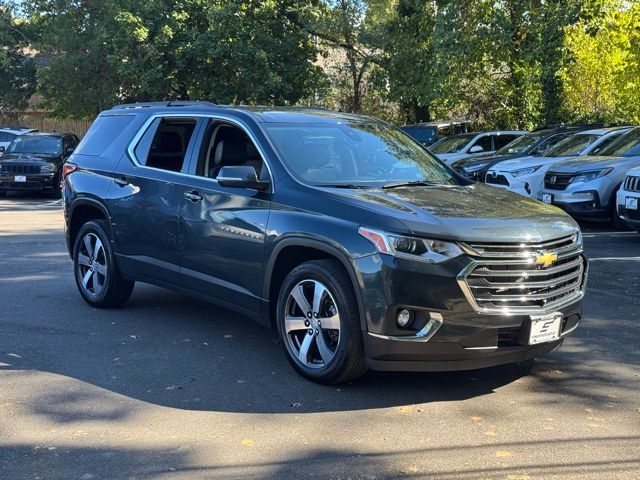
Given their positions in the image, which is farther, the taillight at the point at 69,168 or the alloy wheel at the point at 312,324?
the taillight at the point at 69,168

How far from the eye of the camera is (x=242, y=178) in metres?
5.33

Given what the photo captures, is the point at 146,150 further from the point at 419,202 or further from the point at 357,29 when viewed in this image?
the point at 357,29

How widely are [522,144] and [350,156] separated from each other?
1178 centimetres

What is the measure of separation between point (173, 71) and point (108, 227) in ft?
63.2

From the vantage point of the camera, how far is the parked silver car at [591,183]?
39.2ft

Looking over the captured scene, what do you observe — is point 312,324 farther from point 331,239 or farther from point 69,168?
point 69,168

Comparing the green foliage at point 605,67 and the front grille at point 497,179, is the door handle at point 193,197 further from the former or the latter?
the green foliage at point 605,67

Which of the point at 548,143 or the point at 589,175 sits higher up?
the point at 548,143

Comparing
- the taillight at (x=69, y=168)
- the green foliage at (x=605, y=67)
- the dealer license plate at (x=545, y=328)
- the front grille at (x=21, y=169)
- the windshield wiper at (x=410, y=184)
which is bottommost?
the front grille at (x=21, y=169)

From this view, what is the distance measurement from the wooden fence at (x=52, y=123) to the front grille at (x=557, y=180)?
88.7 ft

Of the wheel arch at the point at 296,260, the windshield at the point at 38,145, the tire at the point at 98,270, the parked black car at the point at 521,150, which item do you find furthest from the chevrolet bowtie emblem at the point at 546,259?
the windshield at the point at 38,145

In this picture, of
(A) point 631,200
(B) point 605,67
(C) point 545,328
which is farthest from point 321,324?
(B) point 605,67

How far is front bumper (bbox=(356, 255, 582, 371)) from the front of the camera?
446 centimetres

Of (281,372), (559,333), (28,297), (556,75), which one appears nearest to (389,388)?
(281,372)
